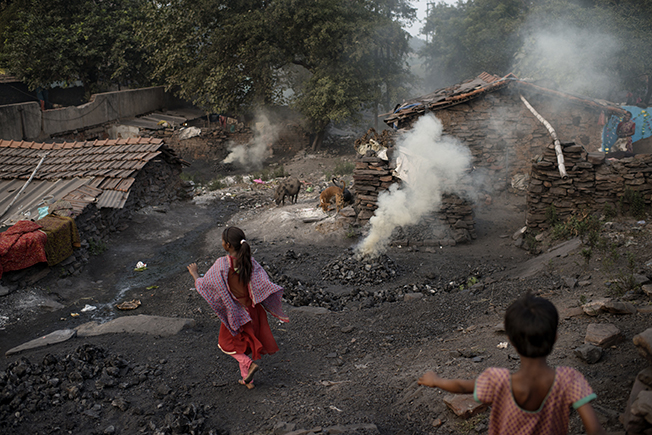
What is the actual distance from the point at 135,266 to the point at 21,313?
8.83 feet

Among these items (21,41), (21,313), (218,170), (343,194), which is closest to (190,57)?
(218,170)

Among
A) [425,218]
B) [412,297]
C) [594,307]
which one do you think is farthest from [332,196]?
[594,307]

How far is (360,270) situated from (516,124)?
8160 millimetres

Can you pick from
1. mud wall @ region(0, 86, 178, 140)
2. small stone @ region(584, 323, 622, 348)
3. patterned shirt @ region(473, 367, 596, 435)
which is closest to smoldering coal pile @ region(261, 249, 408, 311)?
small stone @ region(584, 323, 622, 348)

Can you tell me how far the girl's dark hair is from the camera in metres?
4.07

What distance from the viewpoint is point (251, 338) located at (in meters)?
4.39

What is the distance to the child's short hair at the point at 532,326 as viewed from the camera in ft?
6.52

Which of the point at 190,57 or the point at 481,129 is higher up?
the point at 190,57

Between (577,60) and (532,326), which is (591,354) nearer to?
(532,326)

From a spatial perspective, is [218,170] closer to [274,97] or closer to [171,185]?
[274,97]

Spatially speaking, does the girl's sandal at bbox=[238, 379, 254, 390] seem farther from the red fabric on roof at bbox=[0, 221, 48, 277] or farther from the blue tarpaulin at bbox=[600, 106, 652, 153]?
the blue tarpaulin at bbox=[600, 106, 652, 153]

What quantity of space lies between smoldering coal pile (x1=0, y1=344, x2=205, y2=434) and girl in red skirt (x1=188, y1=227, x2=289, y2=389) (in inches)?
25.8

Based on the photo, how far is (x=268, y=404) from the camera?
3.98 meters

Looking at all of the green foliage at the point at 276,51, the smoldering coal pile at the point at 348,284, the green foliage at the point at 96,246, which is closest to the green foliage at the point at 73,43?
the green foliage at the point at 276,51
